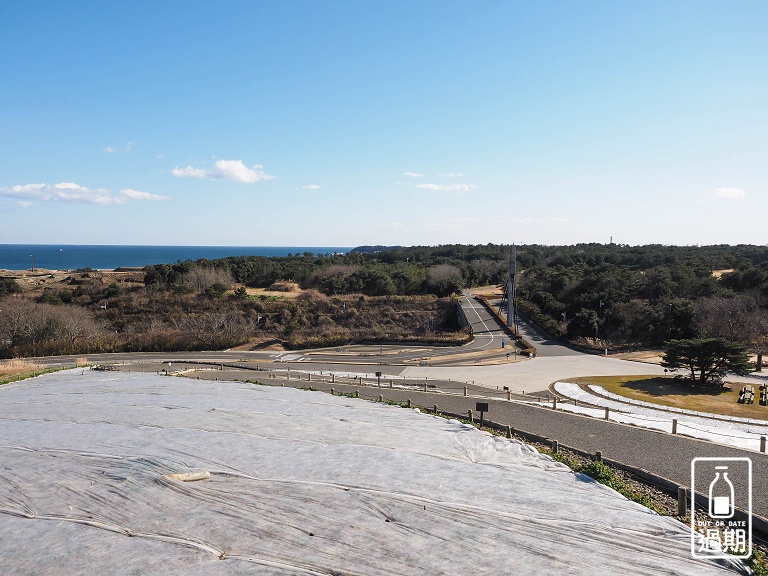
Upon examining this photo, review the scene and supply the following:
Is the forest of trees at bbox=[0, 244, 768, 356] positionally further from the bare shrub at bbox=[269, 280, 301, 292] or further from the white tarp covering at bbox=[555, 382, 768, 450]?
the white tarp covering at bbox=[555, 382, 768, 450]

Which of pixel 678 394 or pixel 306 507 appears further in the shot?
pixel 678 394

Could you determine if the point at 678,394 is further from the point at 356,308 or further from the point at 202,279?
the point at 202,279

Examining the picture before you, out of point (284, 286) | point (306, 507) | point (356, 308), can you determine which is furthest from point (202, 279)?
point (306, 507)

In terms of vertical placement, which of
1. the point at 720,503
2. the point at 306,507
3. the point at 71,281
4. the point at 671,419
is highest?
the point at 71,281

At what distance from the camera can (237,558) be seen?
676 cm

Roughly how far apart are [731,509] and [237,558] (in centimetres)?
917

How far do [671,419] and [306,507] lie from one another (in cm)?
1830

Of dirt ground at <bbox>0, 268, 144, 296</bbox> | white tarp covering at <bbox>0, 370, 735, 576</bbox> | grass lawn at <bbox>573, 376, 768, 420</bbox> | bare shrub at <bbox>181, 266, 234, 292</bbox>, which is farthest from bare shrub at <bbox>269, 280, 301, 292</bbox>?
white tarp covering at <bbox>0, 370, 735, 576</bbox>

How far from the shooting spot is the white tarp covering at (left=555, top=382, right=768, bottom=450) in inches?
646

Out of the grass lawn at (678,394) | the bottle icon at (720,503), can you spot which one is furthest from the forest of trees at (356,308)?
the bottle icon at (720,503)

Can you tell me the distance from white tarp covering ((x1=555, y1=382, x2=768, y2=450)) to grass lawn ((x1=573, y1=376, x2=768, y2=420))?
1161 mm

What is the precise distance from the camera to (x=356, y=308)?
56.3 meters

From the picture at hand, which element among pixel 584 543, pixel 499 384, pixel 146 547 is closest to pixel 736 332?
pixel 499 384

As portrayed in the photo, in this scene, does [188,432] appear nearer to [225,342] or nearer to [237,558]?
[237,558]
